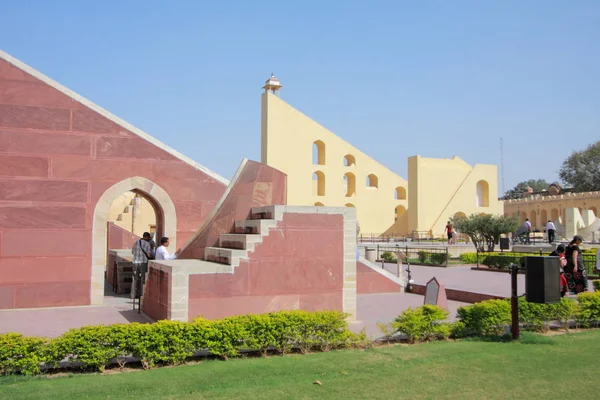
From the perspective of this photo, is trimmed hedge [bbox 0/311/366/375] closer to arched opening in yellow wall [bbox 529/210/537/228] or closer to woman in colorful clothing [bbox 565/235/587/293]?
woman in colorful clothing [bbox 565/235/587/293]

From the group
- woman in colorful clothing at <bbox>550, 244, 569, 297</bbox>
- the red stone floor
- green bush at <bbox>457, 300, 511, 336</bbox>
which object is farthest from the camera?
woman in colorful clothing at <bbox>550, 244, 569, 297</bbox>

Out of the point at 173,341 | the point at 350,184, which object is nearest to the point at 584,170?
the point at 350,184

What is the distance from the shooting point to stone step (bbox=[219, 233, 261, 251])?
7.78 meters

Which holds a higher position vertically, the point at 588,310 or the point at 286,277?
the point at 286,277

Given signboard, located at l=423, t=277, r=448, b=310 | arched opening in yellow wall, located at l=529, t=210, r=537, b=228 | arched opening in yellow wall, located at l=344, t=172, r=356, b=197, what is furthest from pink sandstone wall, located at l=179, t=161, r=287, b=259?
arched opening in yellow wall, located at l=529, t=210, r=537, b=228

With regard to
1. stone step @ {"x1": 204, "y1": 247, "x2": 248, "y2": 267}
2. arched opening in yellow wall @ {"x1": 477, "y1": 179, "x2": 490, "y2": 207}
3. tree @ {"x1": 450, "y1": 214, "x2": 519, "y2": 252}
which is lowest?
stone step @ {"x1": 204, "y1": 247, "x2": 248, "y2": 267}

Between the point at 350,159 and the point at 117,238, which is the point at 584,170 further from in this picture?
the point at 117,238

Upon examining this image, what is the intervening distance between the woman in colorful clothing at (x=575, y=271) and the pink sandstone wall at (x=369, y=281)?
375cm

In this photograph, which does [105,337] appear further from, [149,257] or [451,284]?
[451,284]

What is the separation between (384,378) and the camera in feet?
16.5

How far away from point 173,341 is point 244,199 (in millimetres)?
3394

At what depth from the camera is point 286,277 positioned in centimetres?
800

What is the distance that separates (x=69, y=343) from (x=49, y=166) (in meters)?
5.36

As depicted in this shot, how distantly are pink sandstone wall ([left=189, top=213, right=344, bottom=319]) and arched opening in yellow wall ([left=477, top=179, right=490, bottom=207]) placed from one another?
1360 inches
